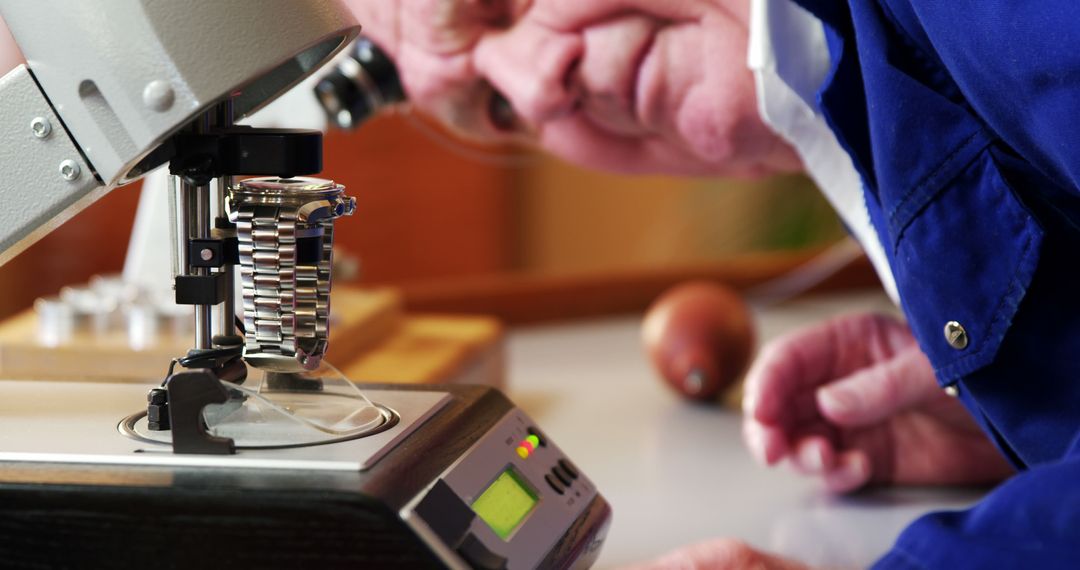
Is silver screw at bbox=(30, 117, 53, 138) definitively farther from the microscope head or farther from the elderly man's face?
the elderly man's face

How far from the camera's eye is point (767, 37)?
2.69 feet

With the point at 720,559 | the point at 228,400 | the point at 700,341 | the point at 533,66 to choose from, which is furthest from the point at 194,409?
the point at 700,341

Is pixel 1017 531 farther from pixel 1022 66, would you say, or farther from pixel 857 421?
pixel 857 421

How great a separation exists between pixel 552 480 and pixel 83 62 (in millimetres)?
310

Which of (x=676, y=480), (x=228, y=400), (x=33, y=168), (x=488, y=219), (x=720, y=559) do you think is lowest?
(x=488, y=219)

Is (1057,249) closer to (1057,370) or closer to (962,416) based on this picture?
(1057,370)

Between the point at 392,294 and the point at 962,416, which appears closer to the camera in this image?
the point at 962,416

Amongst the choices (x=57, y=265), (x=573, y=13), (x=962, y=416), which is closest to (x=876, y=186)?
(x=573, y=13)

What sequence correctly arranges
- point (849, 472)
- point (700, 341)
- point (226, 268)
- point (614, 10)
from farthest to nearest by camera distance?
point (700, 341) → point (849, 472) → point (614, 10) → point (226, 268)

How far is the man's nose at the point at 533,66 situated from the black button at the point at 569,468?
299mm

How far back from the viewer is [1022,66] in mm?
614

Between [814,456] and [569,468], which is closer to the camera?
[569,468]

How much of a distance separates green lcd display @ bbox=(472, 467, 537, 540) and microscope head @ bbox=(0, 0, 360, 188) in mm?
220

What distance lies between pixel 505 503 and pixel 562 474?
0.08 metres
